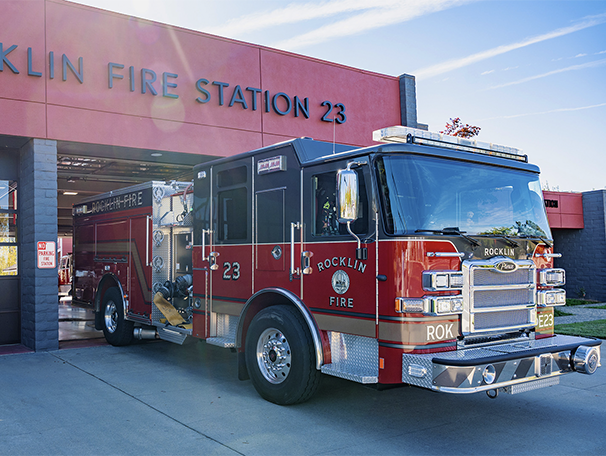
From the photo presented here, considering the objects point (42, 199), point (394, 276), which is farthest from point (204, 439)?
point (42, 199)

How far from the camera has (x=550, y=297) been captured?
5.64 m

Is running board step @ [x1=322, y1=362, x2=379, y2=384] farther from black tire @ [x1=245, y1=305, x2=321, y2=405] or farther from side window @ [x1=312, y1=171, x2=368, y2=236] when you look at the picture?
side window @ [x1=312, y1=171, x2=368, y2=236]

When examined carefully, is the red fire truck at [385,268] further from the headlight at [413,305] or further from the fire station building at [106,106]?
the fire station building at [106,106]

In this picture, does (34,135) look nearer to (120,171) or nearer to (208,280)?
(208,280)

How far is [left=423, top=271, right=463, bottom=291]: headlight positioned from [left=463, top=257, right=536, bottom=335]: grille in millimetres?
105

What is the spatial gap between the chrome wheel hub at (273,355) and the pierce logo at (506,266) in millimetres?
2239

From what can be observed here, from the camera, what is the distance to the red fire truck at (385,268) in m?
4.77

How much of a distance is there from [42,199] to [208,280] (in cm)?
385

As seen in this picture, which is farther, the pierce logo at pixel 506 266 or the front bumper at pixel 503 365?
the pierce logo at pixel 506 266

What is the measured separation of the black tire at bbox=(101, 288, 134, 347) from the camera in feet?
31.6

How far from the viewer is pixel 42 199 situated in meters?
9.30

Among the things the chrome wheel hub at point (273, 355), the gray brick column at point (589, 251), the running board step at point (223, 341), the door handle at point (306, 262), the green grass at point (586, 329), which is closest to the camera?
the door handle at point (306, 262)

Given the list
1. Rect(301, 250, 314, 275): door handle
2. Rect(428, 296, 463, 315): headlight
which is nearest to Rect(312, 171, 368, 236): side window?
Rect(301, 250, 314, 275): door handle

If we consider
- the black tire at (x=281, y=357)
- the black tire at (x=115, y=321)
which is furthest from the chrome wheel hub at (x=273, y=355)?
the black tire at (x=115, y=321)
